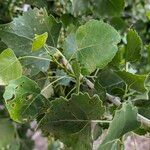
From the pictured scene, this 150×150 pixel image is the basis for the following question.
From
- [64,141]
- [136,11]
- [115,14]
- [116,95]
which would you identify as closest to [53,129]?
A: [64,141]

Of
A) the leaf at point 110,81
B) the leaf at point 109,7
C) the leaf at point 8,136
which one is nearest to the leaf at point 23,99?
the leaf at point 110,81

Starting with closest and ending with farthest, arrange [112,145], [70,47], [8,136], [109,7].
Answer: [112,145] < [70,47] < [109,7] < [8,136]

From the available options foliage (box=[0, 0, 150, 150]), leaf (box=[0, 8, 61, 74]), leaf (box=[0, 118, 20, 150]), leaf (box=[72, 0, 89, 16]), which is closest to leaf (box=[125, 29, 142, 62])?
foliage (box=[0, 0, 150, 150])

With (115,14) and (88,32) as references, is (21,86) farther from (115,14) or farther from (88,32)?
(115,14)

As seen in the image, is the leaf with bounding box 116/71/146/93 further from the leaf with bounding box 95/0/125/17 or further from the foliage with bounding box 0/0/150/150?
the leaf with bounding box 95/0/125/17

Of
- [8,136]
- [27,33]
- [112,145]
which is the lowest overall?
[8,136]

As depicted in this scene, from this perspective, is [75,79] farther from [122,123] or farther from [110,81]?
[122,123]

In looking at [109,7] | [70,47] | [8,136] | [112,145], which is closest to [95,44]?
[70,47]
